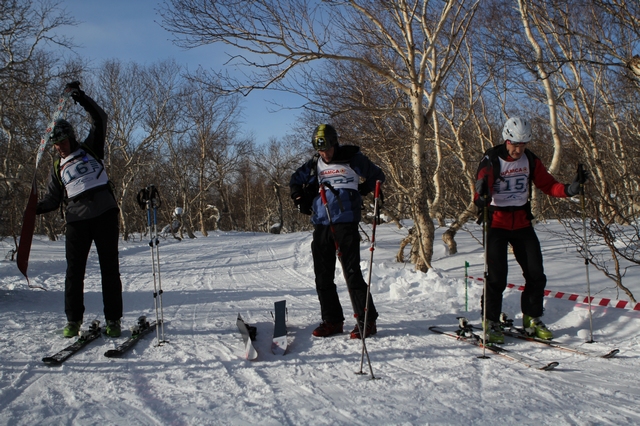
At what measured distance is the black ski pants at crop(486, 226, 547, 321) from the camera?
4.10m

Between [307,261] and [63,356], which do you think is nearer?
[63,356]

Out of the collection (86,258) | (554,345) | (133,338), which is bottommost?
(554,345)

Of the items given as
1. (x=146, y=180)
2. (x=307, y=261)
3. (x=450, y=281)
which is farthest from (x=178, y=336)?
(x=146, y=180)

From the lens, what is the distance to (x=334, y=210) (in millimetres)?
4098

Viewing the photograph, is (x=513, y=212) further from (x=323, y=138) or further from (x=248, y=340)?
(x=248, y=340)

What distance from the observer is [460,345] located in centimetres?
384

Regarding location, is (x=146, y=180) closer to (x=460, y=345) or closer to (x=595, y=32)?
(x=595, y=32)

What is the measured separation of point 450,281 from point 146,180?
2950 cm

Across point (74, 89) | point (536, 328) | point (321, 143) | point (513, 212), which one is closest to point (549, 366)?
point (536, 328)

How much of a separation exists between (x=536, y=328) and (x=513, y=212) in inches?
42.6

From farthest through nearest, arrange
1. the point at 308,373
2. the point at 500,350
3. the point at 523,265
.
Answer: the point at 523,265, the point at 500,350, the point at 308,373

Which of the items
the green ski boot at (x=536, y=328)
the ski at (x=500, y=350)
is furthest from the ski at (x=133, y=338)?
the green ski boot at (x=536, y=328)

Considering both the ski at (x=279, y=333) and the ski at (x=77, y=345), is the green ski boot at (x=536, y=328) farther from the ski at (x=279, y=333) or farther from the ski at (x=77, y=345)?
the ski at (x=77, y=345)

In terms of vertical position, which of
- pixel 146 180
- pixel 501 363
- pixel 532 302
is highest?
pixel 146 180
